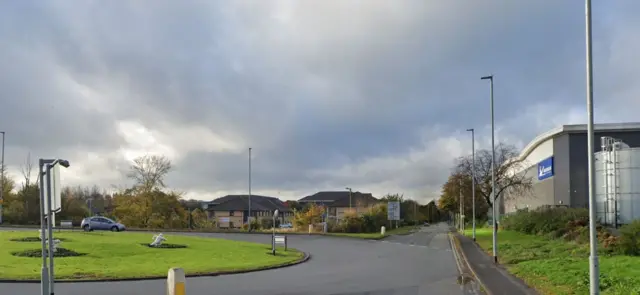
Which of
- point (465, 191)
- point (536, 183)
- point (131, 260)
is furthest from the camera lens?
point (465, 191)

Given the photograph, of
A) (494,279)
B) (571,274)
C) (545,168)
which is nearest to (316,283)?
(494,279)

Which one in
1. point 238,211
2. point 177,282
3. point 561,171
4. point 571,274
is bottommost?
point 238,211

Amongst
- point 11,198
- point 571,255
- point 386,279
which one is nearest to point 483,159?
point 571,255

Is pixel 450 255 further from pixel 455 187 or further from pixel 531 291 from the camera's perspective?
pixel 455 187

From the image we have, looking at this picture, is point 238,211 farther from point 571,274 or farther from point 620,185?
point 571,274

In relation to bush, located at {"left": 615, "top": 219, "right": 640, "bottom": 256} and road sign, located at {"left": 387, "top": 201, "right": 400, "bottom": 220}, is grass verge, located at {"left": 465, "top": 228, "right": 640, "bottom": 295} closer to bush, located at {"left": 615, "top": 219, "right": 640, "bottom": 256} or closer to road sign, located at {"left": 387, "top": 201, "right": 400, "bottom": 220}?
bush, located at {"left": 615, "top": 219, "right": 640, "bottom": 256}

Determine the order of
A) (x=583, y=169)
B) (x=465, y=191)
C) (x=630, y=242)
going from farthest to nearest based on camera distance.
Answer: (x=465, y=191)
(x=583, y=169)
(x=630, y=242)

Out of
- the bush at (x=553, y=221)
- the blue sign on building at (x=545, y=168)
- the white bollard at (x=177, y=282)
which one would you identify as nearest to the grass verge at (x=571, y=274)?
the white bollard at (x=177, y=282)

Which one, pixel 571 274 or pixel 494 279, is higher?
pixel 571 274

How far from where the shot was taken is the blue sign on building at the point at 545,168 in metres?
55.0

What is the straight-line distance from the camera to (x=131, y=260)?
85.3 feet

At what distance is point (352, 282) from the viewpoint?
1964 centimetres

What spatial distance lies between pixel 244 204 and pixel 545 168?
7465 centimetres

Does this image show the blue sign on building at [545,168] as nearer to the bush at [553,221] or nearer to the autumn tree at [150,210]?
the bush at [553,221]
